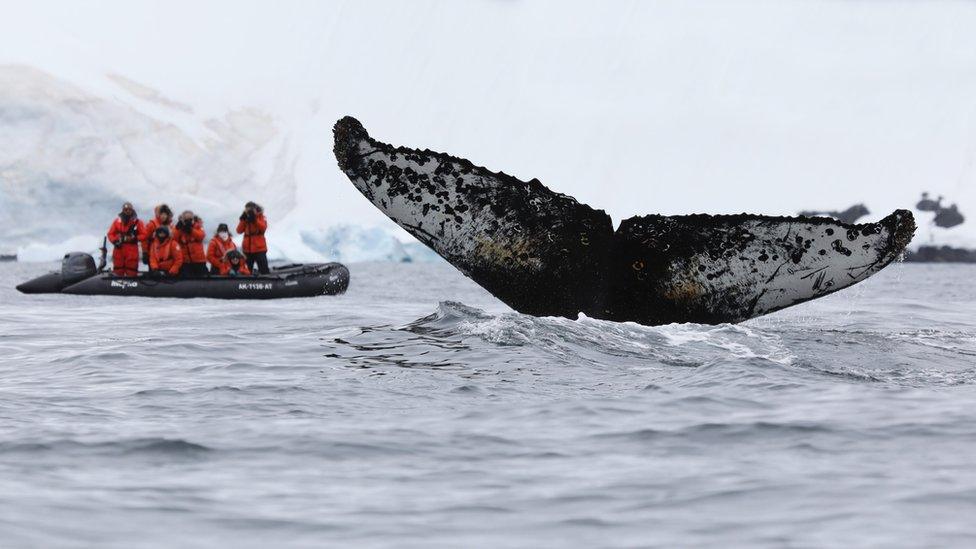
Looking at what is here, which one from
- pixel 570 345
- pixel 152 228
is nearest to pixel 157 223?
pixel 152 228

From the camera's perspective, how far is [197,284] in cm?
1877

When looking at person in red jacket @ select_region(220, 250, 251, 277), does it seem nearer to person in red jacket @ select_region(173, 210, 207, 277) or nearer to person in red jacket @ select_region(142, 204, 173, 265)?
person in red jacket @ select_region(173, 210, 207, 277)

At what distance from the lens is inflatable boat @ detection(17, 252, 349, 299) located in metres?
18.7

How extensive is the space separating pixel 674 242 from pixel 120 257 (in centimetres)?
1411

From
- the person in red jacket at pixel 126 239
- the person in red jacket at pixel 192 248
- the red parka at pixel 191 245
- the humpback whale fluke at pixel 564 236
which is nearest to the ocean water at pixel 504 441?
the humpback whale fluke at pixel 564 236

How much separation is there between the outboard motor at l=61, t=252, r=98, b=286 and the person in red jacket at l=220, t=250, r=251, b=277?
7.56 feet

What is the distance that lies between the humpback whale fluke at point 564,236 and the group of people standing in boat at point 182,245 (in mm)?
11553

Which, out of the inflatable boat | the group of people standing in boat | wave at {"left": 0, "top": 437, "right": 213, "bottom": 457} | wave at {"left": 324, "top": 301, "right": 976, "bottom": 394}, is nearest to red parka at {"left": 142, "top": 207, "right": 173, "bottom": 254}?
the group of people standing in boat

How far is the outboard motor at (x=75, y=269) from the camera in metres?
20.6

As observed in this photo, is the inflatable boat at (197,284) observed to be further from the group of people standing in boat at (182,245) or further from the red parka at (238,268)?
the red parka at (238,268)

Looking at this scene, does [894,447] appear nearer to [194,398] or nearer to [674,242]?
[674,242]

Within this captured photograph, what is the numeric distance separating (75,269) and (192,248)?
2.57m

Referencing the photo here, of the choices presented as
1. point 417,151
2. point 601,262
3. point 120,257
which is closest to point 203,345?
point 417,151

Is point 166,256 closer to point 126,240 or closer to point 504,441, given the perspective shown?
point 126,240
